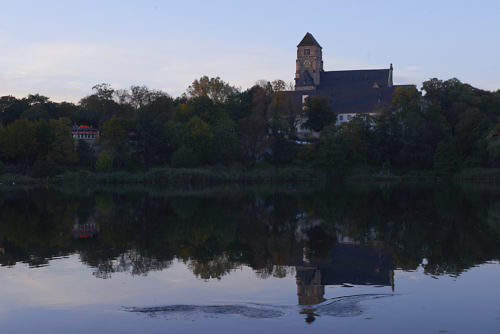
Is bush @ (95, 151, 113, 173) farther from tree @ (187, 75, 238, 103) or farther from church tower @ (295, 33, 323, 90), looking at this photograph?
church tower @ (295, 33, 323, 90)

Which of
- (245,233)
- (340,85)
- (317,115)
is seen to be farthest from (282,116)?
(245,233)

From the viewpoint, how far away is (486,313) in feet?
37.1

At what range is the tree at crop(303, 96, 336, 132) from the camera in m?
87.3

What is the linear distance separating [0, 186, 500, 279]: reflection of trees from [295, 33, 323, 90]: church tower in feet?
272

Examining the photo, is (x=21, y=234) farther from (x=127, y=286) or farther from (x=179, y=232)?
(x=127, y=286)

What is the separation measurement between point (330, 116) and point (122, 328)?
7982 centimetres

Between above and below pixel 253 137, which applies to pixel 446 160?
below

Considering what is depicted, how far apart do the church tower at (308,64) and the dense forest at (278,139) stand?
97.7 feet

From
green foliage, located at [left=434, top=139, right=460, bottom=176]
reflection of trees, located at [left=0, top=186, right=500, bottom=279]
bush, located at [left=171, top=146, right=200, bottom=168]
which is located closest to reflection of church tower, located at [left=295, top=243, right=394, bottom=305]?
reflection of trees, located at [left=0, top=186, right=500, bottom=279]

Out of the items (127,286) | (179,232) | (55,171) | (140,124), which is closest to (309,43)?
(140,124)

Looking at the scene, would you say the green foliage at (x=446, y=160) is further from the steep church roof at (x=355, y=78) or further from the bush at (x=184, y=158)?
the steep church roof at (x=355, y=78)

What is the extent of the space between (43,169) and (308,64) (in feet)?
222

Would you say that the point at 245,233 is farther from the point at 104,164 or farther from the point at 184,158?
the point at 104,164

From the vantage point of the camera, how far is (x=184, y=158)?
237 feet
